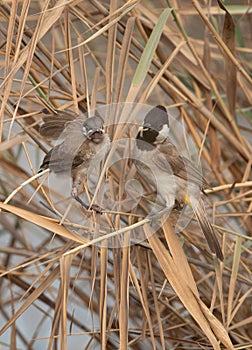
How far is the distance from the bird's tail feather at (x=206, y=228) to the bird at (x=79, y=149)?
0.69 ft

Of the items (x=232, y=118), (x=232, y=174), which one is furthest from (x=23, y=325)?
(x=232, y=118)

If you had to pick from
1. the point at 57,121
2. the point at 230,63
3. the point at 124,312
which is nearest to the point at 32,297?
the point at 124,312

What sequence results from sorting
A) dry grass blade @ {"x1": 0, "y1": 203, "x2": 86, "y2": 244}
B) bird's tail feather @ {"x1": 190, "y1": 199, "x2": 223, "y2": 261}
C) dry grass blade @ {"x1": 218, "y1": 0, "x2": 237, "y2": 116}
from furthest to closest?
dry grass blade @ {"x1": 218, "y1": 0, "x2": 237, "y2": 116} < bird's tail feather @ {"x1": 190, "y1": 199, "x2": 223, "y2": 261} < dry grass blade @ {"x1": 0, "y1": 203, "x2": 86, "y2": 244}

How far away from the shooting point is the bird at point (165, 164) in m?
1.17

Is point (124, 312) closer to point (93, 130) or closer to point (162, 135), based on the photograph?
point (93, 130)

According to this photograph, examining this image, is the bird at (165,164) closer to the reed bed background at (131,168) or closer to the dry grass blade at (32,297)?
the reed bed background at (131,168)

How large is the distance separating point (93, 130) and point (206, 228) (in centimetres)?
28

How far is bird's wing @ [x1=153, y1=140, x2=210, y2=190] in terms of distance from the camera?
1.14m

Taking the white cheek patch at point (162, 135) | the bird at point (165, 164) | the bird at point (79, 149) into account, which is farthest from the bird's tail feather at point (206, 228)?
the bird at point (79, 149)

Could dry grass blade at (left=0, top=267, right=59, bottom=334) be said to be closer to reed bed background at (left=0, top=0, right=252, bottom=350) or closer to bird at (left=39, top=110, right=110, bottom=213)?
reed bed background at (left=0, top=0, right=252, bottom=350)

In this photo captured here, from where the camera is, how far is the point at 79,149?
3.17ft

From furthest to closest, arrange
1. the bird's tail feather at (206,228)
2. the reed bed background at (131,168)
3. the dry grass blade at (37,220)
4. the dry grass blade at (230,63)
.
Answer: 1. the dry grass blade at (230,63)
2. the bird's tail feather at (206,228)
3. the reed bed background at (131,168)
4. the dry grass blade at (37,220)

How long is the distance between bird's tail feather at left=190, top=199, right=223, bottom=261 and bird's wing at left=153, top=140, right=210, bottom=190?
0.04 meters

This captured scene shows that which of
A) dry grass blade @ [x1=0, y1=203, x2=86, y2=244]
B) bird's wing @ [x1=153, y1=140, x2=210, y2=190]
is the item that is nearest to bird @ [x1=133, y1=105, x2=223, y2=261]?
bird's wing @ [x1=153, y1=140, x2=210, y2=190]
